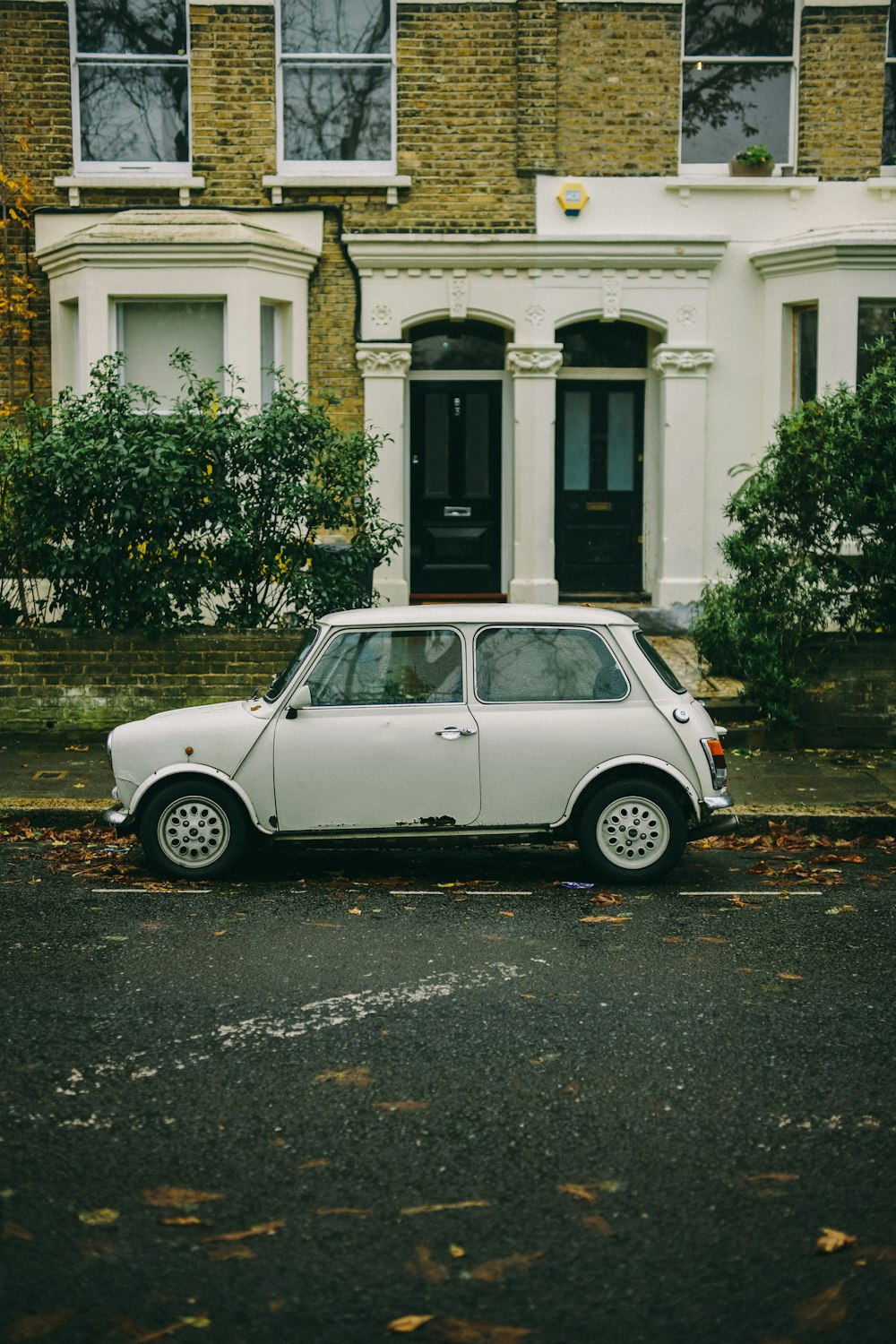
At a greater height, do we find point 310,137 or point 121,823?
point 310,137

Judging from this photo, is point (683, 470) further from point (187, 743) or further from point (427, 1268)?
point (427, 1268)

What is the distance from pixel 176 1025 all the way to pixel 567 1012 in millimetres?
1491

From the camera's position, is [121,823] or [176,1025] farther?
[121,823]

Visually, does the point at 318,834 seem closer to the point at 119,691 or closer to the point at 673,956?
the point at 673,956

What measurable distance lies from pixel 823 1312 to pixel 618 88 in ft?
47.8

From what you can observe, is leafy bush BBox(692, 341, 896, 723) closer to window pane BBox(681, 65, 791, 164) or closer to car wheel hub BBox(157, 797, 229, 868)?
car wheel hub BBox(157, 797, 229, 868)

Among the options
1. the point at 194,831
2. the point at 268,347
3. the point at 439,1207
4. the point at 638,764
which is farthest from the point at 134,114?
the point at 439,1207

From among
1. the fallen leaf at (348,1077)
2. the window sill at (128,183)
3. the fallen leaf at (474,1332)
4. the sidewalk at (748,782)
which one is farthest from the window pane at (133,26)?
the fallen leaf at (474,1332)

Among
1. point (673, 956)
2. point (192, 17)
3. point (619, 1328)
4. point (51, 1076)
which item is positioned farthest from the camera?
point (192, 17)

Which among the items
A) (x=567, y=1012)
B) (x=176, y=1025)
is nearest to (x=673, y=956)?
(x=567, y=1012)

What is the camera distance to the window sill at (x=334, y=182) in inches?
617

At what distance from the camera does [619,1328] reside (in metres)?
3.41

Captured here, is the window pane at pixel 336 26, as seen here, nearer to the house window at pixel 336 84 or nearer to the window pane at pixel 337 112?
the house window at pixel 336 84

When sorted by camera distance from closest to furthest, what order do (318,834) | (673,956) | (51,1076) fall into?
1. (51,1076)
2. (673,956)
3. (318,834)
